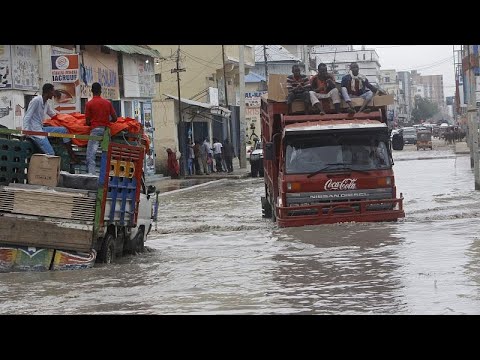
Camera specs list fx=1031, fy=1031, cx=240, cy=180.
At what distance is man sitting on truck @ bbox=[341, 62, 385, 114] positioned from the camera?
1942cm

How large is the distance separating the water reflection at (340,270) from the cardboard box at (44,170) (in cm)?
331

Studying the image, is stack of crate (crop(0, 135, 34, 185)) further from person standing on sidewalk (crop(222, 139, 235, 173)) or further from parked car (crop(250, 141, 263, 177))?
person standing on sidewalk (crop(222, 139, 235, 173))

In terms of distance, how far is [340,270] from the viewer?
1398cm

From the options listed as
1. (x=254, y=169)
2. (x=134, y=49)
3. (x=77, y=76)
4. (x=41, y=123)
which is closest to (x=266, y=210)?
(x=41, y=123)

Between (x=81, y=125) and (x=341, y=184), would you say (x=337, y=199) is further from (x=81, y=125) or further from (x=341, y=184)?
(x=81, y=125)

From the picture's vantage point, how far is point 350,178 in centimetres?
1836

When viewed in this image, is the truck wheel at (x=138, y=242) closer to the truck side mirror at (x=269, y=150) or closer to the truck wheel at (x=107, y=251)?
the truck wheel at (x=107, y=251)

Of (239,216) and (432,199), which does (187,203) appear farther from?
(432,199)

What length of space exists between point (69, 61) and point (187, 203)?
5663 mm

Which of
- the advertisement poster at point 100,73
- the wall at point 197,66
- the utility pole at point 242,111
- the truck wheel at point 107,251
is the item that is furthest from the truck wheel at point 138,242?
the wall at point 197,66

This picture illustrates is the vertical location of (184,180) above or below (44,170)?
below

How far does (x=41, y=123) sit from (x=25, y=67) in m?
15.2

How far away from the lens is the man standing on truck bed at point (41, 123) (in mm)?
14727
